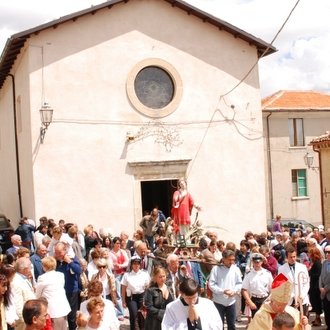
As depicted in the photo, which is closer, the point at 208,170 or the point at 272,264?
the point at 272,264

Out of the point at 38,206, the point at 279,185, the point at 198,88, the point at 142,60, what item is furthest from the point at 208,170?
the point at 279,185

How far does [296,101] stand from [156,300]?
3089 centimetres

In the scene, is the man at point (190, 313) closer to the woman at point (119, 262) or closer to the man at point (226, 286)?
the man at point (226, 286)

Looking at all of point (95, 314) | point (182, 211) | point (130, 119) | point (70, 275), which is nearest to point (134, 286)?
point (70, 275)

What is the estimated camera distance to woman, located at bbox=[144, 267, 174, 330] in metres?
7.65

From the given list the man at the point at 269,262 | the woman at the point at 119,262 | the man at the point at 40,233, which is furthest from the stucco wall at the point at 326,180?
the woman at the point at 119,262

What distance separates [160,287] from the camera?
25.5ft

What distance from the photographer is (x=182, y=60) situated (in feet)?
68.4

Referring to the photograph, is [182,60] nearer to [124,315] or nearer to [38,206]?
[38,206]

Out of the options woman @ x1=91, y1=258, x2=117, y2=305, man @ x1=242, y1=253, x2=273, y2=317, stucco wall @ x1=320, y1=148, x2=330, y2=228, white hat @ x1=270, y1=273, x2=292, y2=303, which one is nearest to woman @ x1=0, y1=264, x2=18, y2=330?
woman @ x1=91, y1=258, x2=117, y2=305

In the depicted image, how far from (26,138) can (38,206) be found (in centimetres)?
252

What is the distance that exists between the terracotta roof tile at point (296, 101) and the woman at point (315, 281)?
2341 centimetres

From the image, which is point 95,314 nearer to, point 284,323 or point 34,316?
point 34,316

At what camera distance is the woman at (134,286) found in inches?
391
